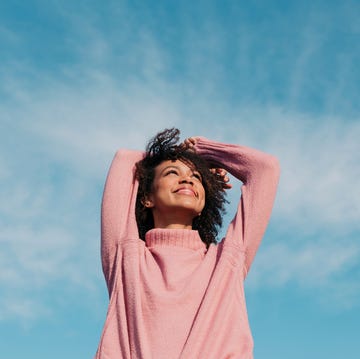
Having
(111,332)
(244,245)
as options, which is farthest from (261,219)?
(111,332)

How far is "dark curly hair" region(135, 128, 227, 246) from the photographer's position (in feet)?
19.9

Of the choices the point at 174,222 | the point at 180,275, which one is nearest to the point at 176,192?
the point at 174,222

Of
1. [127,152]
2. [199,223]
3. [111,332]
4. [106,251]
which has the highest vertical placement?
[127,152]

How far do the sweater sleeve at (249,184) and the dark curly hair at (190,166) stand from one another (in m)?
0.16

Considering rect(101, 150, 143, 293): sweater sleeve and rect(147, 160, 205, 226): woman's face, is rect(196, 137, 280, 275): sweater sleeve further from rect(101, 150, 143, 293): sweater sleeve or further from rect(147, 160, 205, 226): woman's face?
A: rect(101, 150, 143, 293): sweater sleeve

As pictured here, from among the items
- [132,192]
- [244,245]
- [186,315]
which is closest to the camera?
[186,315]

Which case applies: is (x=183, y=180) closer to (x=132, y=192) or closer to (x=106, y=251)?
(x=132, y=192)

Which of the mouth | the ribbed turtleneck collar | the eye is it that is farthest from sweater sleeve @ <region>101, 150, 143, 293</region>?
the eye

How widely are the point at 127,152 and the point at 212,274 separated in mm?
1497

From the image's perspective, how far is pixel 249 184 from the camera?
5828mm

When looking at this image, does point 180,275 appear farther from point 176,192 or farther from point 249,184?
point 249,184

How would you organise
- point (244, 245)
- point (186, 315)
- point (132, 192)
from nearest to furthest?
point (186, 315) → point (244, 245) → point (132, 192)

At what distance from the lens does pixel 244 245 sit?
5523 millimetres

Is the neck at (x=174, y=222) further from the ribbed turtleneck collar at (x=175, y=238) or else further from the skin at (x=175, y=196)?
the ribbed turtleneck collar at (x=175, y=238)
